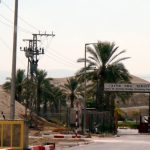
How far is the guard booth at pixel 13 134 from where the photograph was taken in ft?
59.3

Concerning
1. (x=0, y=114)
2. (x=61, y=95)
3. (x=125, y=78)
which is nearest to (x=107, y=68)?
(x=125, y=78)

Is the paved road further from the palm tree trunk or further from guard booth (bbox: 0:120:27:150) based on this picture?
the palm tree trunk

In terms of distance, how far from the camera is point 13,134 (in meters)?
18.2

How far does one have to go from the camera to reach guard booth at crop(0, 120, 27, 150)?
18.1 metres

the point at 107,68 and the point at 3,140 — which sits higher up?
the point at 107,68

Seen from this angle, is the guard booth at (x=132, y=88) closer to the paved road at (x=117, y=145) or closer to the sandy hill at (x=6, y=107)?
the sandy hill at (x=6, y=107)

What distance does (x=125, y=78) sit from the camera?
214ft

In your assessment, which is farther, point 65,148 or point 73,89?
point 73,89

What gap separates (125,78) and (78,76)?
17.4 feet

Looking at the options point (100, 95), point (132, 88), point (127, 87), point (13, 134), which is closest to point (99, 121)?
point (100, 95)

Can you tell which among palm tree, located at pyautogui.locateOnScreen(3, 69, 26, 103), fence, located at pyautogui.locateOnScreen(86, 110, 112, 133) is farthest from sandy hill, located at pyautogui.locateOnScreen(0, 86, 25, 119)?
palm tree, located at pyautogui.locateOnScreen(3, 69, 26, 103)

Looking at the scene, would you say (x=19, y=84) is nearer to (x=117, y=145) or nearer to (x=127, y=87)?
(x=127, y=87)

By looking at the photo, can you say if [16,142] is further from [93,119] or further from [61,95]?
[61,95]

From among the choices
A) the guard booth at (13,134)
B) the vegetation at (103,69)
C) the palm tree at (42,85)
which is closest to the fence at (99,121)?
the vegetation at (103,69)
